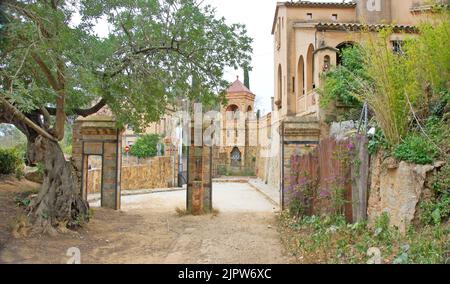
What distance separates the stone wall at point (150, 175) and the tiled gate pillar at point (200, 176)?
11.0 meters

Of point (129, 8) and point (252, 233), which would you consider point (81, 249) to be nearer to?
point (252, 233)

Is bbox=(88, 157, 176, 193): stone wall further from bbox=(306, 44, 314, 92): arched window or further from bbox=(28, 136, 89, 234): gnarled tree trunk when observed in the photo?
bbox=(28, 136, 89, 234): gnarled tree trunk

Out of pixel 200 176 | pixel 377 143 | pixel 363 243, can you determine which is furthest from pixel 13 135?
pixel 363 243

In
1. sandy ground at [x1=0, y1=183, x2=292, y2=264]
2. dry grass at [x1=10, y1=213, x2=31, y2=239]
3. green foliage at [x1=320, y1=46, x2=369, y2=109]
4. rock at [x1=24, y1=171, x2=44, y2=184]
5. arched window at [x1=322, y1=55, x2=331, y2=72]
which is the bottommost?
sandy ground at [x1=0, y1=183, x2=292, y2=264]

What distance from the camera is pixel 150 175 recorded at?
26750 mm

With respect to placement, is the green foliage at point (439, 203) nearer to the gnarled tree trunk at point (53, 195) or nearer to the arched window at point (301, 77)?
the gnarled tree trunk at point (53, 195)

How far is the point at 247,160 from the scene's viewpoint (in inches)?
1515

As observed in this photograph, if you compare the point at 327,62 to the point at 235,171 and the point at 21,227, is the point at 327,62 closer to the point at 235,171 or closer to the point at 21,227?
the point at 21,227

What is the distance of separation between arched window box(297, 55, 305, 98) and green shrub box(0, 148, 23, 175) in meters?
12.5

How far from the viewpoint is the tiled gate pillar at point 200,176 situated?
1277 cm

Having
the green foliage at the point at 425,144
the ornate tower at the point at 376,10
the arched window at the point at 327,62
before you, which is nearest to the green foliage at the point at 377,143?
the green foliage at the point at 425,144

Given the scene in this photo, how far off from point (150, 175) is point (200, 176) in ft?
47.1

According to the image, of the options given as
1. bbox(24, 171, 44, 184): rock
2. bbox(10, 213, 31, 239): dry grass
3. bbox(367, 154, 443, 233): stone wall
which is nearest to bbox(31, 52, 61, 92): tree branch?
bbox(10, 213, 31, 239): dry grass

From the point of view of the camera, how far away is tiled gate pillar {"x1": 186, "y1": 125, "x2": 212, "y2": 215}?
1277cm
